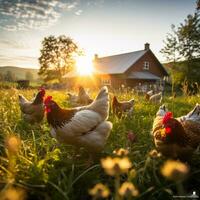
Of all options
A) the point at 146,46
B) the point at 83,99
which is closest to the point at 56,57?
the point at 146,46

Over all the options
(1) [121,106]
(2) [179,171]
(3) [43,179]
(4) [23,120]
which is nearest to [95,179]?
(3) [43,179]

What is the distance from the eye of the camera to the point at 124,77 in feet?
131

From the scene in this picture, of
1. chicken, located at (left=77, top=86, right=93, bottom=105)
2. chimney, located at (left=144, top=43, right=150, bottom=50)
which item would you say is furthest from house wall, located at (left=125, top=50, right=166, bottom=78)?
chicken, located at (left=77, top=86, right=93, bottom=105)

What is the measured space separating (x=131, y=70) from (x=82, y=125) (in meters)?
38.5

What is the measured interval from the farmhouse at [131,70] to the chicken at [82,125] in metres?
35.5

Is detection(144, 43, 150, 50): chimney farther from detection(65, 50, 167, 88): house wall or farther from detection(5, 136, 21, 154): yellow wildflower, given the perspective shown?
detection(5, 136, 21, 154): yellow wildflower

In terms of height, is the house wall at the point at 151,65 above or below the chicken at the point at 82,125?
above

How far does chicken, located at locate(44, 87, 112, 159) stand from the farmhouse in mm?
35515

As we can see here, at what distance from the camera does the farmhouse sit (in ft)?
133

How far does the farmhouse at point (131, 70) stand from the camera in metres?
40.5

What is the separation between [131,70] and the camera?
136ft

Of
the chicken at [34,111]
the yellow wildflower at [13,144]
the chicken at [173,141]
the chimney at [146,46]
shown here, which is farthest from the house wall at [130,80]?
the yellow wildflower at [13,144]

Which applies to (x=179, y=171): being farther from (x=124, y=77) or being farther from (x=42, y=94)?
(x=124, y=77)

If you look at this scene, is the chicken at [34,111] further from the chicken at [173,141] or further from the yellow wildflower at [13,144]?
the yellow wildflower at [13,144]
